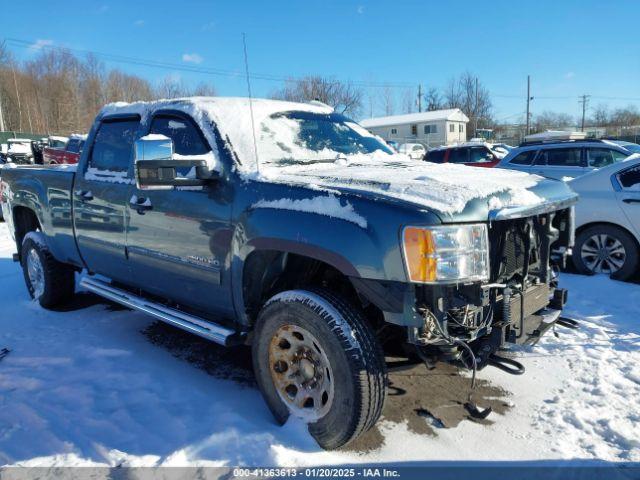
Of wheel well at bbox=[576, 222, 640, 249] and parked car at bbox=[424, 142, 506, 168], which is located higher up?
parked car at bbox=[424, 142, 506, 168]

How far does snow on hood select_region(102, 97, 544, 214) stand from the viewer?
245 centimetres

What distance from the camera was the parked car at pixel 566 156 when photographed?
9336mm

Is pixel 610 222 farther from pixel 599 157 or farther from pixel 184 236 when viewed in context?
pixel 184 236

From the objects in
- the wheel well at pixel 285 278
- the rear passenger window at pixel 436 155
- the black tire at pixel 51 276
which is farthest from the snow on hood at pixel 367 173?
the rear passenger window at pixel 436 155

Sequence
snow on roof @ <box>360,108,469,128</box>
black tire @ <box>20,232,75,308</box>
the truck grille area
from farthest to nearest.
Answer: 1. snow on roof @ <box>360,108,469,128</box>
2. black tire @ <box>20,232,75,308</box>
3. the truck grille area

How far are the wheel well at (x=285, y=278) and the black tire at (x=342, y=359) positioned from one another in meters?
0.26

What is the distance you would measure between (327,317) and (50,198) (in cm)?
367

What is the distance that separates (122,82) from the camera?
59625 mm

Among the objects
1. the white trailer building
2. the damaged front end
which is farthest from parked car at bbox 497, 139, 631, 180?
the white trailer building

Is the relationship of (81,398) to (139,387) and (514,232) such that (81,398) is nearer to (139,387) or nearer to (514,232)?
(139,387)

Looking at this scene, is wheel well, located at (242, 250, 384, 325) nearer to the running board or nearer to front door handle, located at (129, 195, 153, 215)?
the running board

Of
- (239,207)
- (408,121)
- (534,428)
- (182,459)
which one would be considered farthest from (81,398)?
(408,121)

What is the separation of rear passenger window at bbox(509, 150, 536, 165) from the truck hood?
285 inches

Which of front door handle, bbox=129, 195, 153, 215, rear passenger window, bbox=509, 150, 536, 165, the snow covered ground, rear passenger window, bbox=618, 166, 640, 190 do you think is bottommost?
the snow covered ground
